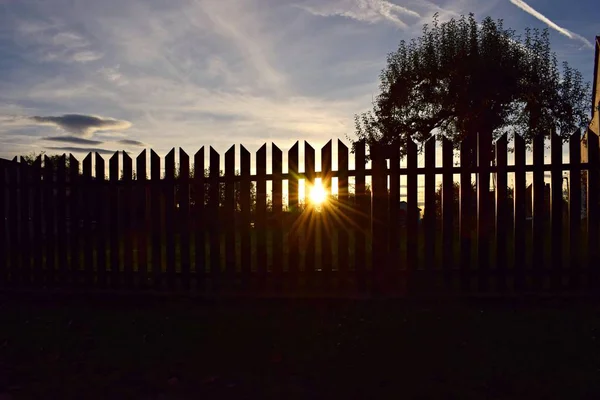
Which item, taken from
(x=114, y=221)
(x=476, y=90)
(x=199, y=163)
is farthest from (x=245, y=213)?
(x=476, y=90)

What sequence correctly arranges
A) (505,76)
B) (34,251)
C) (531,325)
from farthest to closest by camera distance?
(505,76) → (34,251) → (531,325)

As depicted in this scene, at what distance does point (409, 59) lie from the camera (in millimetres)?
27297

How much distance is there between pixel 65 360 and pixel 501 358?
12.0 ft

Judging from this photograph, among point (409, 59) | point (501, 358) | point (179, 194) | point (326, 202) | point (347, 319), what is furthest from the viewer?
point (409, 59)

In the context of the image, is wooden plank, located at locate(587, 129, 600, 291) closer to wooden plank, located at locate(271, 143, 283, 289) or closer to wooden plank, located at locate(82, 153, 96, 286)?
wooden plank, located at locate(271, 143, 283, 289)

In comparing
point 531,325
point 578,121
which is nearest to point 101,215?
point 531,325

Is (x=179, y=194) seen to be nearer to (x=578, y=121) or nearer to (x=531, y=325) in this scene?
(x=531, y=325)

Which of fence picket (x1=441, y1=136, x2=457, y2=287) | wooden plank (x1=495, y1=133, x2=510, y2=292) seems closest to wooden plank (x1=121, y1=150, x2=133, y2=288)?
fence picket (x1=441, y1=136, x2=457, y2=287)

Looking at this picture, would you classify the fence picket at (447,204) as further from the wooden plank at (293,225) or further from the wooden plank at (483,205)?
the wooden plank at (293,225)

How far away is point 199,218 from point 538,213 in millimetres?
4570

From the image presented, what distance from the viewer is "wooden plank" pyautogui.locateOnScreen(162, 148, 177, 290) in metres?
8.10

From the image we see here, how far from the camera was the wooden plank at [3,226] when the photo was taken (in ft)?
30.7

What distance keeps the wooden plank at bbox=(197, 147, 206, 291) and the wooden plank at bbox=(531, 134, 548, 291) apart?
14.4 feet

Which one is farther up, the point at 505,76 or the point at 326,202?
the point at 505,76
